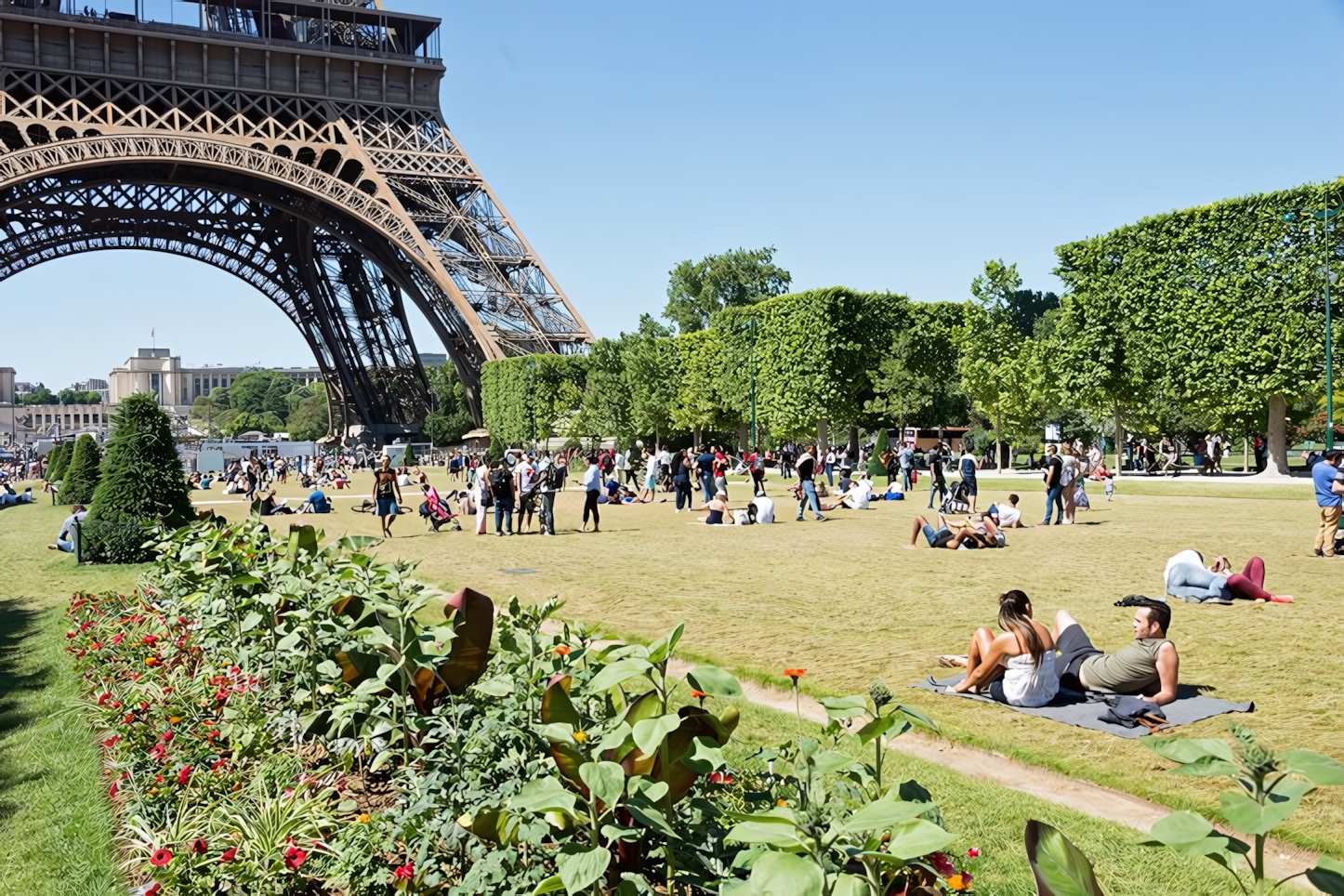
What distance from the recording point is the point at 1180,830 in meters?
2.21

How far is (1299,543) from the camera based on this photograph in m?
16.2

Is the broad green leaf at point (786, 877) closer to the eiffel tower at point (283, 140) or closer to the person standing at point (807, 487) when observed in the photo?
the person standing at point (807, 487)

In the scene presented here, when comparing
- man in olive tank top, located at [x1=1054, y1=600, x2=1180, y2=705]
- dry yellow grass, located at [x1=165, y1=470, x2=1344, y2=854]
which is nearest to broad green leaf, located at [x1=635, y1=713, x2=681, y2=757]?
dry yellow grass, located at [x1=165, y1=470, x2=1344, y2=854]

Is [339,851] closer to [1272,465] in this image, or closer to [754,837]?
[754,837]

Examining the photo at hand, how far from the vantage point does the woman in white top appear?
23.9 feet

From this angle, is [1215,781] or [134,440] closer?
[1215,781]

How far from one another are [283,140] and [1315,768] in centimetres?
4980

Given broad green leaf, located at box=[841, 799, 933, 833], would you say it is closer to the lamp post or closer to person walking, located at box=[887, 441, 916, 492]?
person walking, located at box=[887, 441, 916, 492]

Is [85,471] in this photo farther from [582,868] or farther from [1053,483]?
[582,868]

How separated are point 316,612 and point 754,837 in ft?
12.8

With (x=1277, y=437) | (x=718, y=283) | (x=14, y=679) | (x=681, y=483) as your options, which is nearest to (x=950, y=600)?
(x=14, y=679)

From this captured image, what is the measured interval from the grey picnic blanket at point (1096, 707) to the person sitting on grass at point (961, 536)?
343 inches

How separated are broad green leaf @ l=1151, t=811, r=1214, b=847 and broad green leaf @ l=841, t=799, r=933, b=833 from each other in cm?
47

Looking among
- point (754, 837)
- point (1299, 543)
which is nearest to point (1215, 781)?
point (754, 837)
